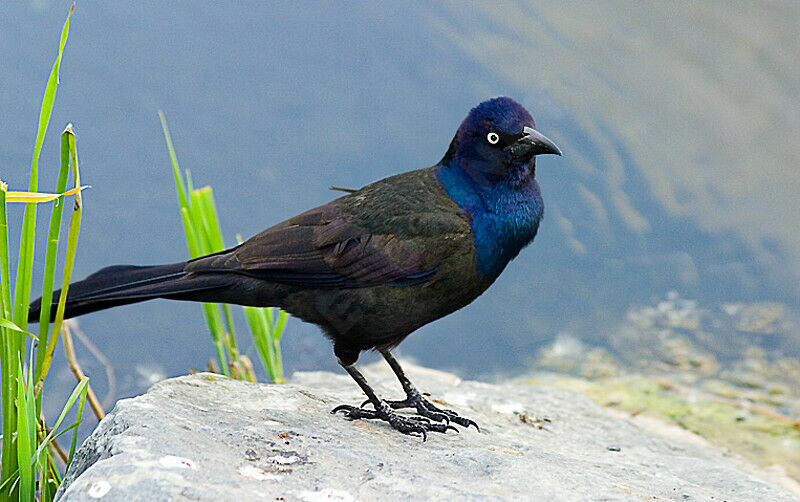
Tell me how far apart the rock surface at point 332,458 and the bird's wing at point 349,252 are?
39 centimetres

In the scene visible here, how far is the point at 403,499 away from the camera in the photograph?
198 cm

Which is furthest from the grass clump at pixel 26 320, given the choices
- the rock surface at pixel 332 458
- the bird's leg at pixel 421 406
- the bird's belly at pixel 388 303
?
the bird's leg at pixel 421 406

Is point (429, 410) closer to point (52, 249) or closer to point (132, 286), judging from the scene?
point (132, 286)

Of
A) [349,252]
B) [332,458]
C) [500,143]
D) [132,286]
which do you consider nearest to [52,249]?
[132,286]

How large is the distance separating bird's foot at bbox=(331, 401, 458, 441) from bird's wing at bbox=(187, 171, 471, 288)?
40 cm

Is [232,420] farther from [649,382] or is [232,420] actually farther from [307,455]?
[649,382]

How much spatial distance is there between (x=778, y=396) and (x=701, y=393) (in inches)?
17.7

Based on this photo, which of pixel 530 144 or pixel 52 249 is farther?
pixel 530 144

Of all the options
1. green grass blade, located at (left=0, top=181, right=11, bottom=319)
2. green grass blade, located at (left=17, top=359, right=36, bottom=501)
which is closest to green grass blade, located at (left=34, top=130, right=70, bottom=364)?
green grass blade, located at (left=0, top=181, right=11, bottom=319)

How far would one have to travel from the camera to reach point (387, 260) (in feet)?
9.13

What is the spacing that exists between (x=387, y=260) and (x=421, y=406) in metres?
0.56

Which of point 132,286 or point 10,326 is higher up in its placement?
point 132,286

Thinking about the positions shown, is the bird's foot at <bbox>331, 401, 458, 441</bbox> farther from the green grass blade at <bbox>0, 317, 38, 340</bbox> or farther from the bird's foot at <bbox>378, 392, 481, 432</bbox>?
the green grass blade at <bbox>0, 317, 38, 340</bbox>

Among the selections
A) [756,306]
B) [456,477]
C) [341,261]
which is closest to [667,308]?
[756,306]
